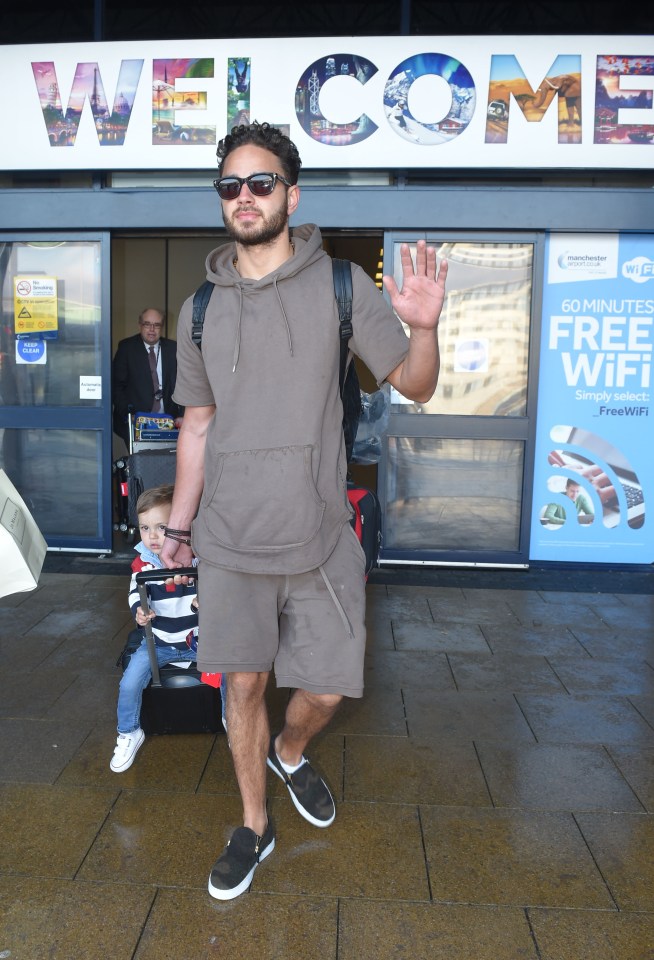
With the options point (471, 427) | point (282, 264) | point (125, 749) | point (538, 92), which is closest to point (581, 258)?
point (538, 92)

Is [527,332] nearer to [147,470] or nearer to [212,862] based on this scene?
[147,470]

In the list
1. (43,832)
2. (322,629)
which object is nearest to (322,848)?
(322,629)

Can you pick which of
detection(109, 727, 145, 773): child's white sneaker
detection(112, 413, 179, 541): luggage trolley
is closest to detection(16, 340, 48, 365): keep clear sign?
detection(112, 413, 179, 541): luggage trolley

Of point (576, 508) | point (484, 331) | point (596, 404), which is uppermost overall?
point (484, 331)

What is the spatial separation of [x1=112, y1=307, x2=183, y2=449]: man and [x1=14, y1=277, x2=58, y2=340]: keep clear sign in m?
0.99

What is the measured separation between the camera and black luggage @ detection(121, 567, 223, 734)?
3.40 meters

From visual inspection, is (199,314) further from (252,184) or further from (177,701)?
(177,701)

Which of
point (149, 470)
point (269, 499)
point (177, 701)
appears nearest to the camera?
point (269, 499)

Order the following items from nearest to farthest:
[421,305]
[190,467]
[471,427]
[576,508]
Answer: [421,305]
[190,467]
[471,427]
[576,508]

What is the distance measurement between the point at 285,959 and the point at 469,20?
1414cm

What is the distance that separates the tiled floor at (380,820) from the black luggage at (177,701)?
9 cm

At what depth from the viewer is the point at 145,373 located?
750cm

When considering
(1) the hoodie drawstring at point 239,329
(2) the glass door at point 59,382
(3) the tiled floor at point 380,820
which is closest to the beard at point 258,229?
(1) the hoodie drawstring at point 239,329

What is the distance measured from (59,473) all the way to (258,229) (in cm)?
450
